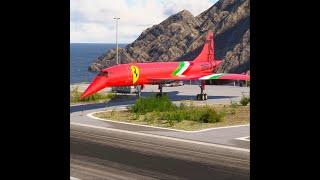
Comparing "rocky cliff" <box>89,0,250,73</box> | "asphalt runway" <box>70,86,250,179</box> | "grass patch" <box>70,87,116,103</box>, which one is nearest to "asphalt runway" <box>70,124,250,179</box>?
"asphalt runway" <box>70,86,250,179</box>

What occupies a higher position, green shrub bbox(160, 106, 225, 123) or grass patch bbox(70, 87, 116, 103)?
grass patch bbox(70, 87, 116, 103)

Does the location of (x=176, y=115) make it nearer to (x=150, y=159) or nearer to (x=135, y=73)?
(x=135, y=73)

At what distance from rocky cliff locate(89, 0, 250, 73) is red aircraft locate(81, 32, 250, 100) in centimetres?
8050

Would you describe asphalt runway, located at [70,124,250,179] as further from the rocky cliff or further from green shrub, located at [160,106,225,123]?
the rocky cliff

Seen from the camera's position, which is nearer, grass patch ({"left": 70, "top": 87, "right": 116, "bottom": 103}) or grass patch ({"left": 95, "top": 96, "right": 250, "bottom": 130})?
grass patch ({"left": 95, "top": 96, "right": 250, "bottom": 130})

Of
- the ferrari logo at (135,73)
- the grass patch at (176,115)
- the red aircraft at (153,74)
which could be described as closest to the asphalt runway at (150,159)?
the grass patch at (176,115)

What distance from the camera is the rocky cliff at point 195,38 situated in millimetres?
131750

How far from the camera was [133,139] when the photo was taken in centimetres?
2341

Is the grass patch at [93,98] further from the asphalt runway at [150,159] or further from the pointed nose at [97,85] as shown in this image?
the asphalt runway at [150,159]

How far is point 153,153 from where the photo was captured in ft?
64.2

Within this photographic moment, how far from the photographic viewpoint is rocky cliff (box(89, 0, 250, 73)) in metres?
132
